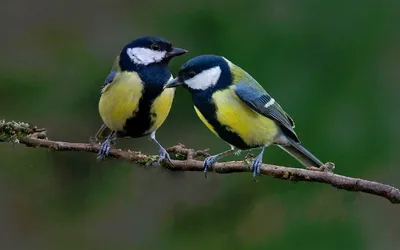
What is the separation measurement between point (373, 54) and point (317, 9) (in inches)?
13.2

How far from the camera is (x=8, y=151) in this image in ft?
9.75

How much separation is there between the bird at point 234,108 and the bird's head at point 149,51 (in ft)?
0.70

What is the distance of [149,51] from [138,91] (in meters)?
0.10

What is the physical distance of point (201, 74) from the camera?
142 cm

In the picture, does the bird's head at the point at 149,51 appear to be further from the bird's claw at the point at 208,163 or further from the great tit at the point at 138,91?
the bird's claw at the point at 208,163

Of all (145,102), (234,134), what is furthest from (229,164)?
(145,102)

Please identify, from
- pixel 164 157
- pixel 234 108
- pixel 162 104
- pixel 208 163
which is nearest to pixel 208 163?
pixel 208 163

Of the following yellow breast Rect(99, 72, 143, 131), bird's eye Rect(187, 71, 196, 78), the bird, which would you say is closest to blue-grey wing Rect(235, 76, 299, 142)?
the bird

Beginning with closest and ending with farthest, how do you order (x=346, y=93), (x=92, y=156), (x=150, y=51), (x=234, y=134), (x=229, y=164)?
(x=229, y=164) < (x=234, y=134) < (x=150, y=51) < (x=92, y=156) < (x=346, y=93)

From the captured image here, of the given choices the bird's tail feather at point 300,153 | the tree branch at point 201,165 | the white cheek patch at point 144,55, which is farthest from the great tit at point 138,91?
the bird's tail feather at point 300,153

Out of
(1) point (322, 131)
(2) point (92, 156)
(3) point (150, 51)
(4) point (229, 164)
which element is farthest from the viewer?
(1) point (322, 131)

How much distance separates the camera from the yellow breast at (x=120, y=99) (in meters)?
1.81

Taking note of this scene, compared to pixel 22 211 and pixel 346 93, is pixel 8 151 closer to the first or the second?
pixel 22 211

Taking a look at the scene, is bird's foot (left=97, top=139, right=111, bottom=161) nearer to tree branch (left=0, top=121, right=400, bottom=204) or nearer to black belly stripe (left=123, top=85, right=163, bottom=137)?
tree branch (left=0, top=121, right=400, bottom=204)
